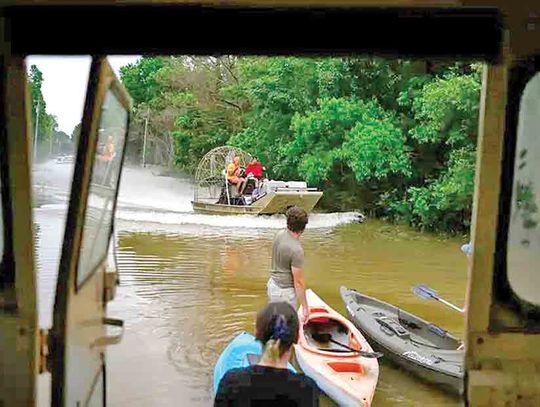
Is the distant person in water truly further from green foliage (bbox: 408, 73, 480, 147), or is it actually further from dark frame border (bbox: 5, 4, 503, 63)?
dark frame border (bbox: 5, 4, 503, 63)

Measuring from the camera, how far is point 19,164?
2.05m

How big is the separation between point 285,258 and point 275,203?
43.1 feet

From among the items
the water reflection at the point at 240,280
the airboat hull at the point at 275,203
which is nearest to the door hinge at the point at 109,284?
the water reflection at the point at 240,280

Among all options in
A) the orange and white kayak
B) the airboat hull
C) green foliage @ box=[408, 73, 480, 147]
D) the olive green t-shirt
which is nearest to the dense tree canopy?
green foliage @ box=[408, 73, 480, 147]

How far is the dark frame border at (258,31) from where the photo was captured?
77.7 inches

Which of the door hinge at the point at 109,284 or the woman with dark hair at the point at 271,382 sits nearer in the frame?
the woman with dark hair at the point at 271,382

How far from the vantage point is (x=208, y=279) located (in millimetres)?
12023

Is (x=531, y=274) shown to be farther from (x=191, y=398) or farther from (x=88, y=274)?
(x=191, y=398)

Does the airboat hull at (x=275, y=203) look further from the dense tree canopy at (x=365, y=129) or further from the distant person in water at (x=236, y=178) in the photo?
the dense tree canopy at (x=365, y=129)

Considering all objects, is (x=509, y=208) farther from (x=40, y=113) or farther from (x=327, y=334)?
(x=327, y=334)

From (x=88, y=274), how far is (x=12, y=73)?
79 cm

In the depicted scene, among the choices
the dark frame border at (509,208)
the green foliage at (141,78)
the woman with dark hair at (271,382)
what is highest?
the green foliage at (141,78)

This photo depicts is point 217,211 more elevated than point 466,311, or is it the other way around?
point 466,311

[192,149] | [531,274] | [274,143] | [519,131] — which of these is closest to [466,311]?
[531,274]
